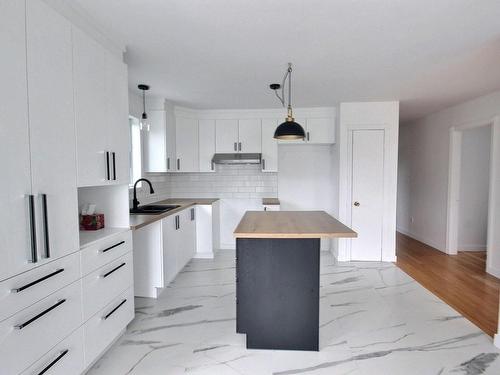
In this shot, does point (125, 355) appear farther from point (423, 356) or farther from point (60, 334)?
point (423, 356)

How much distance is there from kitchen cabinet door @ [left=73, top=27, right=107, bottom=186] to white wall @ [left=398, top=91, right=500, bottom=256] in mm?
4666

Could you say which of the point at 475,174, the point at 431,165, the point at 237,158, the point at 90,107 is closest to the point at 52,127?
the point at 90,107

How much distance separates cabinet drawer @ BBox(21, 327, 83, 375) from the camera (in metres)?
1.46

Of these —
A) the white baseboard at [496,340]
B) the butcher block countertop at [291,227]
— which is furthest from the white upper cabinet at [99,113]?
the white baseboard at [496,340]

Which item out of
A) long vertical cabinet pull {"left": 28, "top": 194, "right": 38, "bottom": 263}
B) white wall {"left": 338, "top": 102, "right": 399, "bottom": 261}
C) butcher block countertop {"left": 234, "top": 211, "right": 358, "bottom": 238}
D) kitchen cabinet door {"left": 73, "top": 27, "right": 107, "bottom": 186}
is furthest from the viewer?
white wall {"left": 338, "top": 102, "right": 399, "bottom": 261}

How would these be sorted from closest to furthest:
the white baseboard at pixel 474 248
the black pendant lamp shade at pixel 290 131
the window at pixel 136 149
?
1. the black pendant lamp shade at pixel 290 131
2. the window at pixel 136 149
3. the white baseboard at pixel 474 248

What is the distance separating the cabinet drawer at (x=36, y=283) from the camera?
1283 mm

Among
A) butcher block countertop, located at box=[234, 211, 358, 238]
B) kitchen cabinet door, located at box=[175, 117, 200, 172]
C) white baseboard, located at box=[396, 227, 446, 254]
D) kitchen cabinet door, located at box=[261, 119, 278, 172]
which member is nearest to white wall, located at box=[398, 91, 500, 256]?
white baseboard, located at box=[396, 227, 446, 254]

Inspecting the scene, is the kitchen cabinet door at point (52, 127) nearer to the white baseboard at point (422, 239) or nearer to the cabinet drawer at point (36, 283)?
the cabinet drawer at point (36, 283)

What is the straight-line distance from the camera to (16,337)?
1.32 metres

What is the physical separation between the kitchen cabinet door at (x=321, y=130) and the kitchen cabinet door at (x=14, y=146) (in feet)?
12.5

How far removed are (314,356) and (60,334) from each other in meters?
1.70

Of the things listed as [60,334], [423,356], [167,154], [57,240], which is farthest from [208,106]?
[423,356]

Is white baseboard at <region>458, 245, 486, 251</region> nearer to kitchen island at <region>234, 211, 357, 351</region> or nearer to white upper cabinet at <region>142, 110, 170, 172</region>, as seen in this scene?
kitchen island at <region>234, 211, 357, 351</region>
